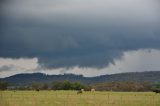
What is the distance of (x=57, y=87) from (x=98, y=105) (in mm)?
85099

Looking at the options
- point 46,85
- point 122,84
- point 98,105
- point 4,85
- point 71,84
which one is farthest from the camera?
point 122,84

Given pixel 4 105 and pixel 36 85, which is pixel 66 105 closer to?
pixel 4 105

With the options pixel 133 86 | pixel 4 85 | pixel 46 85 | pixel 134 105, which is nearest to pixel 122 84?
pixel 133 86

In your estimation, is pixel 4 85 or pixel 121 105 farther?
pixel 4 85

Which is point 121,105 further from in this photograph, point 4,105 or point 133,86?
point 133,86

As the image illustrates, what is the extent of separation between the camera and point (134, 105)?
33.3 metres

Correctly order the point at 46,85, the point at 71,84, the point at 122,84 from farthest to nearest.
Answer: the point at 122,84
the point at 46,85
the point at 71,84

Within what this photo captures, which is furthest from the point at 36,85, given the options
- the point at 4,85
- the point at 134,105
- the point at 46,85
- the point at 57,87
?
the point at 134,105

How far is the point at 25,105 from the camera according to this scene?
101 feet

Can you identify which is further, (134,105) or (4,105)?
(134,105)

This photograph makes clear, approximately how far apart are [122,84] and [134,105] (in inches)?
4202

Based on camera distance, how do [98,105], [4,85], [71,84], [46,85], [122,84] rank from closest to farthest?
[98,105]
[4,85]
[71,84]
[46,85]
[122,84]

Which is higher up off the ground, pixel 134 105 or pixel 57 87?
pixel 57 87

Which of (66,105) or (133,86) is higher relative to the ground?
(133,86)
